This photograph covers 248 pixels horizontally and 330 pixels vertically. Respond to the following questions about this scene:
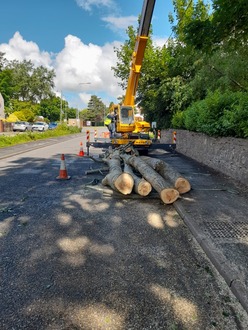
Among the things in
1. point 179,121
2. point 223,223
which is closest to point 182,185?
point 223,223

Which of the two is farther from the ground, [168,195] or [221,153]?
[221,153]

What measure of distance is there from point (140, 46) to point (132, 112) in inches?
134

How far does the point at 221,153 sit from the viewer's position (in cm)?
911

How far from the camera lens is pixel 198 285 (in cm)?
291

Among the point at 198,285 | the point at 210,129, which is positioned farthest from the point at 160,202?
the point at 210,129

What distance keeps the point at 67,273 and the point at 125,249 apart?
3.09 ft

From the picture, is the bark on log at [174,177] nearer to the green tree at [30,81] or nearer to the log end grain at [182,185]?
the log end grain at [182,185]

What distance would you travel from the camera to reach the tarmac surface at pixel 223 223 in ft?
9.84

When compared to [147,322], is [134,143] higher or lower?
higher

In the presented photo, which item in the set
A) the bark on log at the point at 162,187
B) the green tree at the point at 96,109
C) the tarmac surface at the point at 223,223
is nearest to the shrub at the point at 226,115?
the tarmac surface at the point at 223,223

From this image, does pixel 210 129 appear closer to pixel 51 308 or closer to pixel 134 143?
pixel 134 143

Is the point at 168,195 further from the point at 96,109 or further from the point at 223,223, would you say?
the point at 96,109

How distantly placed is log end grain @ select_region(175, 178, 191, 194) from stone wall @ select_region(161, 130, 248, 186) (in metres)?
2.06

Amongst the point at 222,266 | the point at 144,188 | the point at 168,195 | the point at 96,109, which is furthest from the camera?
the point at 96,109
